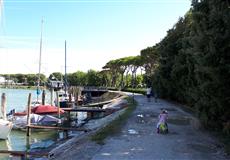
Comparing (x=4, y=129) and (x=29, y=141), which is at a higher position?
(x=4, y=129)

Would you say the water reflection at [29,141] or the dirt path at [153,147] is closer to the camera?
the dirt path at [153,147]

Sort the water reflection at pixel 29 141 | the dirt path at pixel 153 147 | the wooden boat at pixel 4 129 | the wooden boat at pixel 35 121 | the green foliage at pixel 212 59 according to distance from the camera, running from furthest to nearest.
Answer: the wooden boat at pixel 35 121, the wooden boat at pixel 4 129, the water reflection at pixel 29 141, the green foliage at pixel 212 59, the dirt path at pixel 153 147

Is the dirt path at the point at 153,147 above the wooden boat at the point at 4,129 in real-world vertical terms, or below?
above

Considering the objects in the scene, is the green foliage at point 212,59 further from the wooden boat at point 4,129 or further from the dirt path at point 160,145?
the wooden boat at point 4,129

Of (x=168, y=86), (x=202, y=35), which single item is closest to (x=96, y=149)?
(x=202, y=35)

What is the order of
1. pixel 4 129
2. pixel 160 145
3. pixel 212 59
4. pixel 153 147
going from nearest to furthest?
pixel 212 59 → pixel 153 147 → pixel 160 145 → pixel 4 129

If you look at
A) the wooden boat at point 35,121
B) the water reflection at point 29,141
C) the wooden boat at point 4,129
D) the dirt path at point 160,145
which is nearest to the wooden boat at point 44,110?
the wooden boat at point 35,121

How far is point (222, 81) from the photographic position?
48.0 feet

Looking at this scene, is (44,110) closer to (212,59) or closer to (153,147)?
(153,147)

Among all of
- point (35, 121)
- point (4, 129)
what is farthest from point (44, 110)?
point (4, 129)

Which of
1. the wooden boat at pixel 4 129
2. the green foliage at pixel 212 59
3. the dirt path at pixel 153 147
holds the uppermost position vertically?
the green foliage at pixel 212 59

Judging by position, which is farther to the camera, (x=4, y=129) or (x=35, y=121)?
(x=35, y=121)

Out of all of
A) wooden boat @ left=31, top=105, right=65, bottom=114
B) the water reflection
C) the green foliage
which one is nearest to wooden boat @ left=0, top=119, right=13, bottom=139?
the water reflection

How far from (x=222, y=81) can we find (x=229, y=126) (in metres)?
1.59
